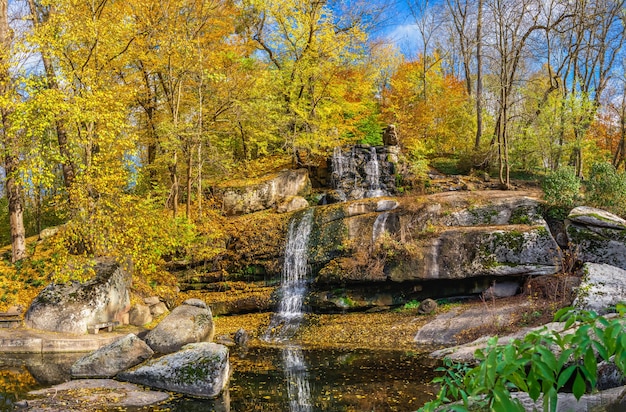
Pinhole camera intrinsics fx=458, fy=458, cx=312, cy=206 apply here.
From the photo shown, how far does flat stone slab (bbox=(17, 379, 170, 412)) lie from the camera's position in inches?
274

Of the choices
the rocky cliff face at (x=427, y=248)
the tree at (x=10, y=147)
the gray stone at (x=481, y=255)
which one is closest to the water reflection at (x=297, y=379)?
the rocky cliff face at (x=427, y=248)

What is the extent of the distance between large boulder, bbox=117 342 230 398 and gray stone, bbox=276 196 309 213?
417 inches

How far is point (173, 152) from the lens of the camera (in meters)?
17.8

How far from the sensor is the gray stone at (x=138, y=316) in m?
13.4

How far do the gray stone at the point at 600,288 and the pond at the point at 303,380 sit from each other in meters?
3.86

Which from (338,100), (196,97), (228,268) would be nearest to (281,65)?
(338,100)

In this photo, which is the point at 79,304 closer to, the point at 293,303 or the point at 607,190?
the point at 293,303

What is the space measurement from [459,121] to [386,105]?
4.52 meters

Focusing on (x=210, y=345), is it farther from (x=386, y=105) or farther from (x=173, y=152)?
(x=386, y=105)

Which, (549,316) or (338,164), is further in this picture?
(338,164)

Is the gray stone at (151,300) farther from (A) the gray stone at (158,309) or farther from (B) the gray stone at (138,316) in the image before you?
(B) the gray stone at (138,316)

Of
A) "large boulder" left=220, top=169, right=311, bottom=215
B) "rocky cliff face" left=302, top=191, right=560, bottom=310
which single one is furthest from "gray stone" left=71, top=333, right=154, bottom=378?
"large boulder" left=220, top=169, right=311, bottom=215

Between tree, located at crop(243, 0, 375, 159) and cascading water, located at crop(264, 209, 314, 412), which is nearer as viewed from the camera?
cascading water, located at crop(264, 209, 314, 412)

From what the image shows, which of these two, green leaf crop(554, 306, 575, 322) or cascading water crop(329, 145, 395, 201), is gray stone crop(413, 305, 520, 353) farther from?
green leaf crop(554, 306, 575, 322)
